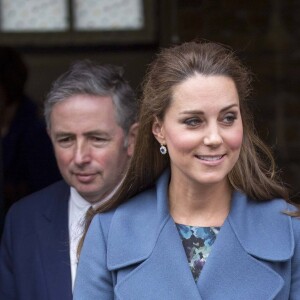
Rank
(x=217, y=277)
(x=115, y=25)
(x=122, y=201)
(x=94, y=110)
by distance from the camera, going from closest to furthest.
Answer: (x=217, y=277)
(x=122, y=201)
(x=94, y=110)
(x=115, y=25)

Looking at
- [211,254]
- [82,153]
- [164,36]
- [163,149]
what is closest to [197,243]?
[211,254]

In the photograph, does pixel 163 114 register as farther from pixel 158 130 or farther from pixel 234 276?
pixel 234 276

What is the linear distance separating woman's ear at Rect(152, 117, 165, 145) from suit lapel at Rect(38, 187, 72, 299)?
79 cm

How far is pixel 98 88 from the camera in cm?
379

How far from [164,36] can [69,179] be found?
2.22m

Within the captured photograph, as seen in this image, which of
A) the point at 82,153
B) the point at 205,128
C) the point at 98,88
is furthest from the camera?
the point at 98,88

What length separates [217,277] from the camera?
9.46 feet

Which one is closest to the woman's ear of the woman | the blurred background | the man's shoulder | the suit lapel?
the woman

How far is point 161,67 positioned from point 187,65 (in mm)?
103

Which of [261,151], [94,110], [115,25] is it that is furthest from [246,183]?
[115,25]

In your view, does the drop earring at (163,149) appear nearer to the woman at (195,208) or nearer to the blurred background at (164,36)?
the woman at (195,208)

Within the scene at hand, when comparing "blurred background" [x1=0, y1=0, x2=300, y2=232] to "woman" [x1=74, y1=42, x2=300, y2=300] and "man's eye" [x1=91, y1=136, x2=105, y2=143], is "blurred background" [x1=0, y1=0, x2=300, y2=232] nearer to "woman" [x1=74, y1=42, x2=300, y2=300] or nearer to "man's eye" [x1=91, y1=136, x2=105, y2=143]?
"man's eye" [x1=91, y1=136, x2=105, y2=143]

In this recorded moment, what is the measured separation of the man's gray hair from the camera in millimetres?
3773

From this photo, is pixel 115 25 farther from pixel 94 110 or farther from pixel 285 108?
pixel 94 110
